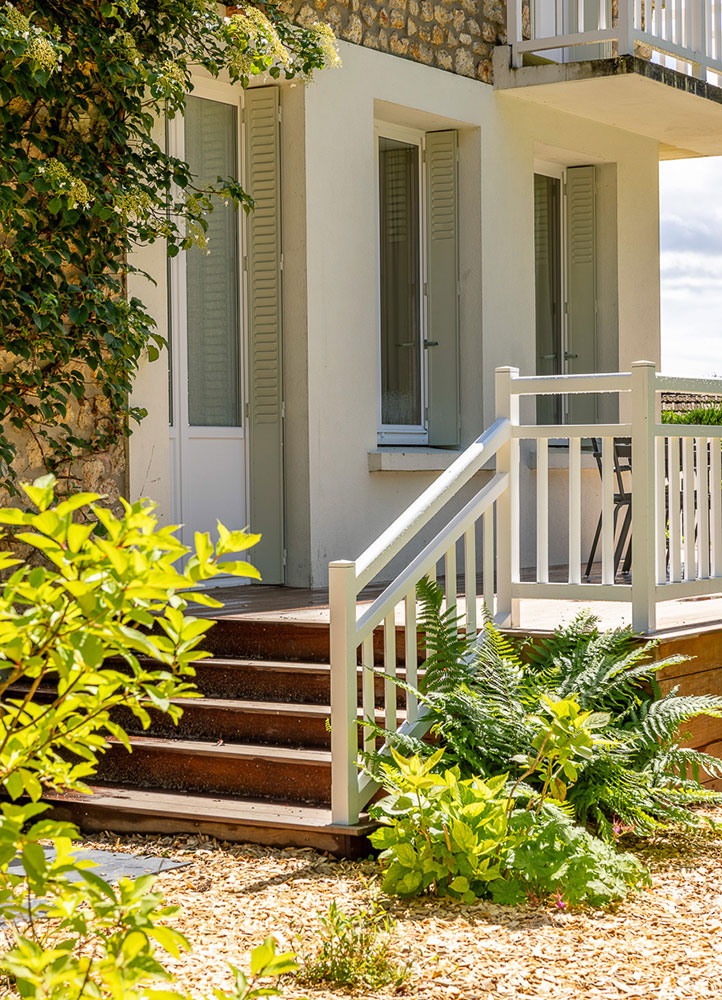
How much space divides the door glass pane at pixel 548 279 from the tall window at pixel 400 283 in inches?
58.3

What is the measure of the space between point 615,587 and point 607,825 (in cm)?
117

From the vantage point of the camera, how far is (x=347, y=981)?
3.40 metres

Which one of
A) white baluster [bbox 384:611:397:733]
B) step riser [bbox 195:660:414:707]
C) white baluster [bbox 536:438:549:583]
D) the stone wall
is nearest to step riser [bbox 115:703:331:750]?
step riser [bbox 195:660:414:707]

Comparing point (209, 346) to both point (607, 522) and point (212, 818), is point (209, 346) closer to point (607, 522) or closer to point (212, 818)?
point (607, 522)

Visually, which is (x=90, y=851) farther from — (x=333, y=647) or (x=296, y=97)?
(x=296, y=97)

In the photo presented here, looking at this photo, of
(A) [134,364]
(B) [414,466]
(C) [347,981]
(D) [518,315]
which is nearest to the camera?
(C) [347,981]

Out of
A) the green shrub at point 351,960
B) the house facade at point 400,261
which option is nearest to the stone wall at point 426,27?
the house facade at point 400,261

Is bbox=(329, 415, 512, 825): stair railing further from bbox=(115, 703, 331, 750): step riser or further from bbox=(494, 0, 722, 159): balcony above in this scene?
bbox=(494, 0, 722, 159): balcony above

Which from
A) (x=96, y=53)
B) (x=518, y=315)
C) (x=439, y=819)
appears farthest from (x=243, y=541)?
(x=518, y=315)

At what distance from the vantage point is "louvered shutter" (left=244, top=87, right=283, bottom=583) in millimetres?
7707

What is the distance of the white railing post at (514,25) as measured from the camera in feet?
29.3

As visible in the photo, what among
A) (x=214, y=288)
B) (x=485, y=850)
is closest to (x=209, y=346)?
(x=214, y=288)

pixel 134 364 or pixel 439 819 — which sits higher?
pixel 134 364

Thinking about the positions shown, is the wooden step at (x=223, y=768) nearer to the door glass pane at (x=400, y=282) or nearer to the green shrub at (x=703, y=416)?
the door glass pane at (x=400, y=282)
